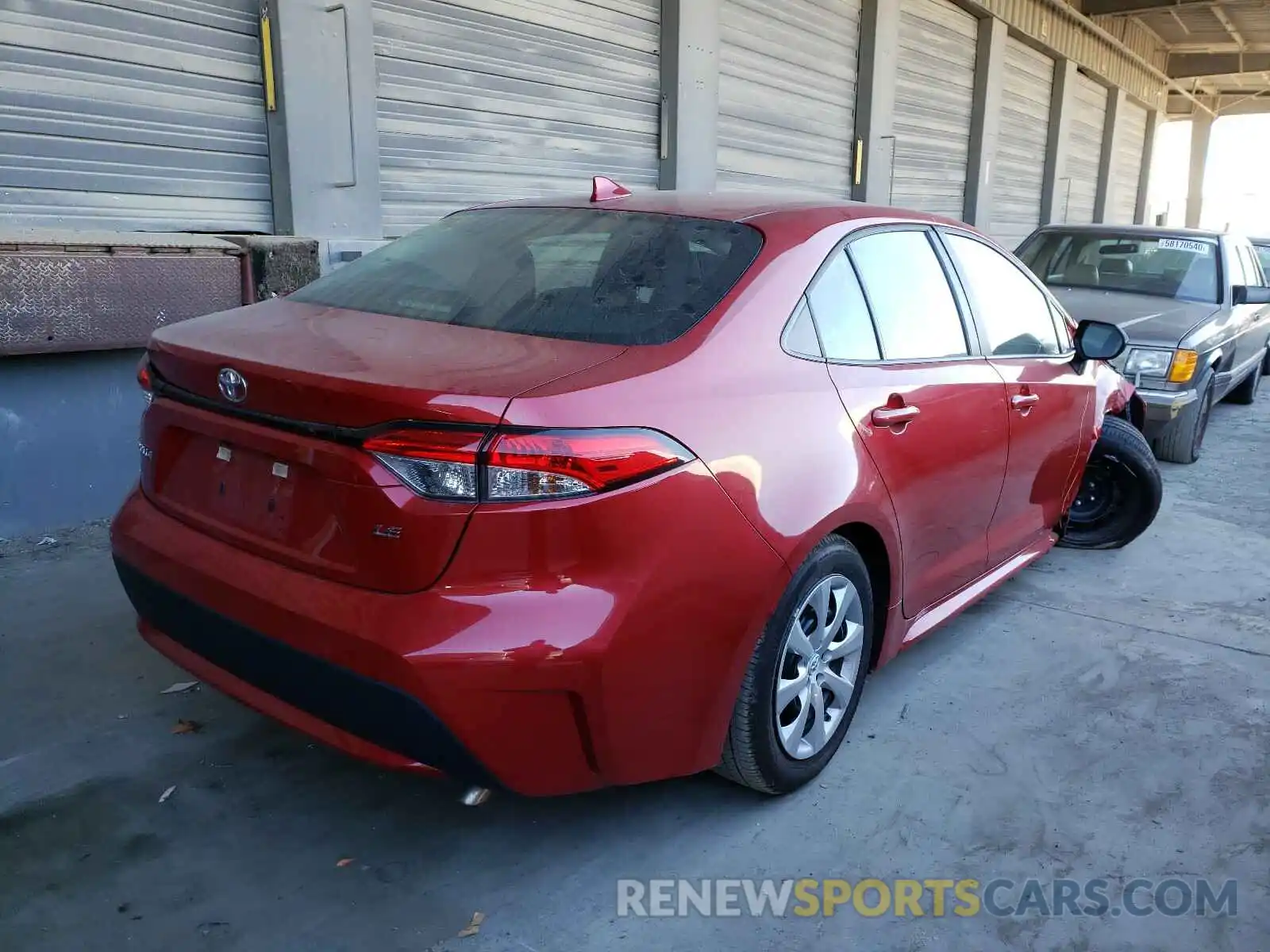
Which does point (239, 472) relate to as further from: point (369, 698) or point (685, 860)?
point (685, 860)

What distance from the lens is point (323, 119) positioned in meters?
5.88

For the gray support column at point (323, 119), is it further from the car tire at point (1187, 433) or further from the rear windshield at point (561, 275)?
the car tire at point (1187, 433)

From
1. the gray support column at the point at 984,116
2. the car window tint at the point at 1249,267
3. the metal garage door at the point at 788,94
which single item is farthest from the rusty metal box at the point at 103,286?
the gray support column at the point at 984,116

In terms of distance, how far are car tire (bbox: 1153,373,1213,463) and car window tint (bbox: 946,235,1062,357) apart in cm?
321

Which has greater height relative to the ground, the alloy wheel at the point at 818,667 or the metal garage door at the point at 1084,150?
the metal garage door at the point at 1084,150

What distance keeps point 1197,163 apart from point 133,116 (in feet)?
105

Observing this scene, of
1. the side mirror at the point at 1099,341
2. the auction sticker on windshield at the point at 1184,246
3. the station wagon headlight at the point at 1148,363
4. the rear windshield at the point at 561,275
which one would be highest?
the auction sticker on windshield at the point at 1184,246

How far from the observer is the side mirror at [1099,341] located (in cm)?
426

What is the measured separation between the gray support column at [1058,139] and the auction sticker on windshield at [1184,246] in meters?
10.8

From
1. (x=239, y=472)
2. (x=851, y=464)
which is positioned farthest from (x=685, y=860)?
(x=239, y=472)

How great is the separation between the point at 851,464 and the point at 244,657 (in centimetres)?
162

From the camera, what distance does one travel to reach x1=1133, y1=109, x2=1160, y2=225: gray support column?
24188 millimetres

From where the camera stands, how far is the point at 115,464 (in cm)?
507

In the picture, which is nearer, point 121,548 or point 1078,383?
point 121,548
